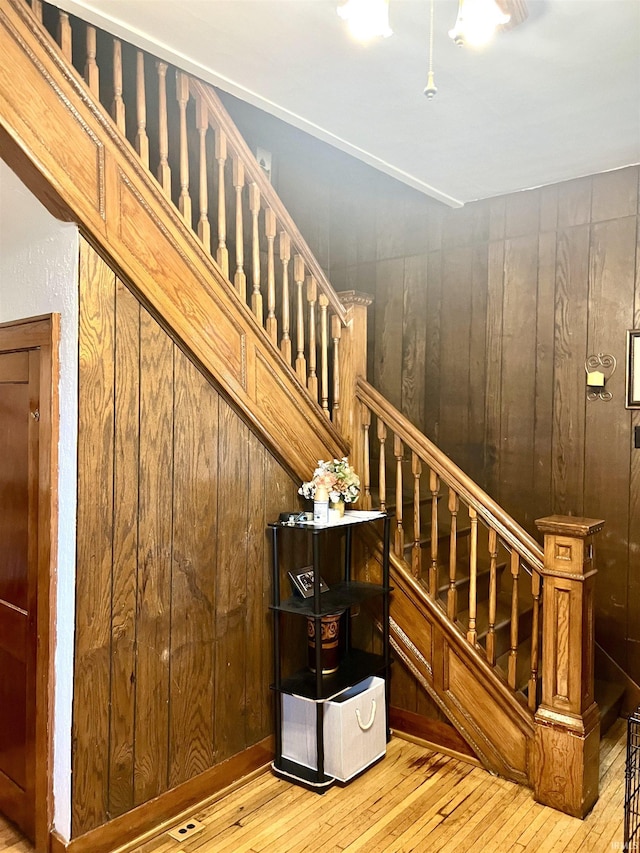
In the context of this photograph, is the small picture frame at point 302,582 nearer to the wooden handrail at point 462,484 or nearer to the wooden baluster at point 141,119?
the wooden handrail at point 462,484

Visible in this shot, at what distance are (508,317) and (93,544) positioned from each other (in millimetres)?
2748

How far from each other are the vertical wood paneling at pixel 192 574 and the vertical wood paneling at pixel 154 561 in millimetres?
36

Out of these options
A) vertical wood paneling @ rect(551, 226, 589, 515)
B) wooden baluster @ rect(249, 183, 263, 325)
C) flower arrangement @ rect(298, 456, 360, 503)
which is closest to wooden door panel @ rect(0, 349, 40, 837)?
wooden baluster @ rect(249, 183, 263, 325)

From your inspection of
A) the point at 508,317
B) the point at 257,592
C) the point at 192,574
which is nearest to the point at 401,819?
the point at 257,592

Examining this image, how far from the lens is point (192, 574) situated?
2.69m

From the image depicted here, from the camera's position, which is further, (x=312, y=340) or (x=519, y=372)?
(x=519, y=372)

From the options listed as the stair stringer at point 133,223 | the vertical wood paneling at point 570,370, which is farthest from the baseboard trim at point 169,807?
the vertical wood paneling at point 570,370

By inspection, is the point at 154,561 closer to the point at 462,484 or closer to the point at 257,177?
the point at 462,484

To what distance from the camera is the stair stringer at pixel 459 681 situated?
2.89m

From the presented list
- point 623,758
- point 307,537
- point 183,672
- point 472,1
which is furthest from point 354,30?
point 623,758

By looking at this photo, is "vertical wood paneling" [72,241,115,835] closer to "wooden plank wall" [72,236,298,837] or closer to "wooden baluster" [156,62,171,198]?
"wooden plank wall" [72,236,298,837]

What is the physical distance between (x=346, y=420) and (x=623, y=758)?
212cm

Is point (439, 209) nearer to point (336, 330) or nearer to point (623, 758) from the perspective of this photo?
point (336, 330)

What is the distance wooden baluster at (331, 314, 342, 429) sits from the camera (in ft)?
11.1
